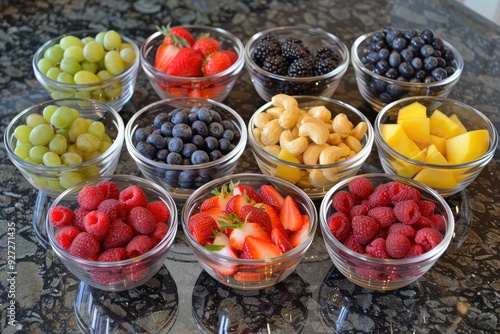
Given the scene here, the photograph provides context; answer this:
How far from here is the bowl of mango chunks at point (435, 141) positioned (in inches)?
61.9

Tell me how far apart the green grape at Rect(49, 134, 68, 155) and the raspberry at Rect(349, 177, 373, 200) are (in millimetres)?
730

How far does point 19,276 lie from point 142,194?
346 millimetres

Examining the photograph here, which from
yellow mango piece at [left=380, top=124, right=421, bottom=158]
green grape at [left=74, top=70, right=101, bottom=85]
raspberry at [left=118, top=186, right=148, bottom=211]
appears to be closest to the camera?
raspberry at [left=118, top=186, right=148, bottom=211]

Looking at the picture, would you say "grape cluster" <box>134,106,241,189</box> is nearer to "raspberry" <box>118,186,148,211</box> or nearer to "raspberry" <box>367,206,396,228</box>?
"raspberry" <box>118,186,148,211</box>

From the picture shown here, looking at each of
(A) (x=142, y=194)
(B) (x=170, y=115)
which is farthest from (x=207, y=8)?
(A) (x=142, y=194)

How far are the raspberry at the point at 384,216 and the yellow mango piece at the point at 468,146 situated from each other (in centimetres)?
36

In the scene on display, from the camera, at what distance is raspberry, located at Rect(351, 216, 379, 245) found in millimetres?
1339

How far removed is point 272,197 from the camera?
4.84 feet

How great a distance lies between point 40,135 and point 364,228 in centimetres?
84

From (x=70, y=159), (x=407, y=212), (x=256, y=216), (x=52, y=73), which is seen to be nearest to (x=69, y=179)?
Answer: (x=70, y=159)

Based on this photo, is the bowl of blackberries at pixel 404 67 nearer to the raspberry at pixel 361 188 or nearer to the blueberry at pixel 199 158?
the raspberry at pixel 361 188

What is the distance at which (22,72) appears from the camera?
203 centimetres

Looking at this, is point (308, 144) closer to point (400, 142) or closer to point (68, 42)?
point (400, 142)

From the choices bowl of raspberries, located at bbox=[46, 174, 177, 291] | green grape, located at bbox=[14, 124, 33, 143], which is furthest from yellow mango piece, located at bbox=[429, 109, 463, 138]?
green grape, located at bbox=[14, 124, 33, 143]
